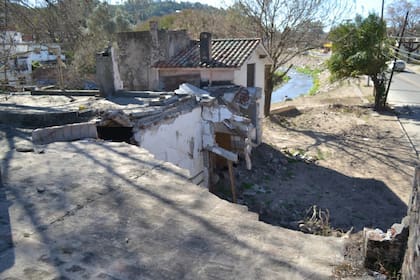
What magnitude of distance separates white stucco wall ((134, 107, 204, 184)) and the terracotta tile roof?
5.51 m

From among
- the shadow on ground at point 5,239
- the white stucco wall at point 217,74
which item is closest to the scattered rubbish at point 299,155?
the white stucco wall at point 217,74

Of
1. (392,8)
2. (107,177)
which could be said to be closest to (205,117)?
(107,177)

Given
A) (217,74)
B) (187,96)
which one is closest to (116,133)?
(187,96)

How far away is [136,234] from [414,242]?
2140mm

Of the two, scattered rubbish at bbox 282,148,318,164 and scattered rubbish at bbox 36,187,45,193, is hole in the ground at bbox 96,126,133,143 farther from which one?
scattered rubbish at bbox 282,148,318,164

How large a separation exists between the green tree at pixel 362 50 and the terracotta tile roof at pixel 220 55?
7.80 m

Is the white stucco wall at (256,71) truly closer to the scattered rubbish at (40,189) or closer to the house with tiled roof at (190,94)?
the house with tiled roof at (190,94)

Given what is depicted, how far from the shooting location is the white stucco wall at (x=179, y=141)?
27.1ft

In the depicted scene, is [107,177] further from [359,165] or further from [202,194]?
[359,165]

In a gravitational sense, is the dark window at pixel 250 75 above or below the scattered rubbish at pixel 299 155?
above

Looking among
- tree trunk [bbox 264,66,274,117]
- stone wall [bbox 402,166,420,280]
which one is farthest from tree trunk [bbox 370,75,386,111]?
stone wall [bbox 402,166,420,280]

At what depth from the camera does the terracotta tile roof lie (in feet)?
50.7

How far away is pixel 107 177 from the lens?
4.38 metres

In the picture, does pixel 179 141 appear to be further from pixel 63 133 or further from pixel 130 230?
pixel 130 230
